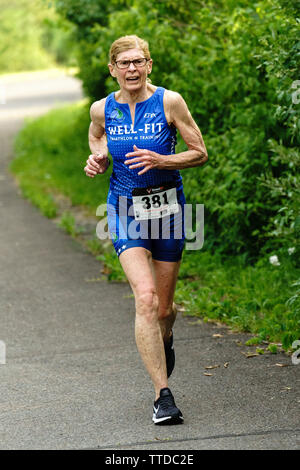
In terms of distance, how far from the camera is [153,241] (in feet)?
19.1

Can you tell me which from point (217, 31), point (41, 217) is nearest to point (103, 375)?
point (217, 31)

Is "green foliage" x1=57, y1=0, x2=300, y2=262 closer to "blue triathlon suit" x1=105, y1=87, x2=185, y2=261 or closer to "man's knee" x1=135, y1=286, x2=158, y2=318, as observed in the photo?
"blue triathlon suit" x1=105, y1=87, x2=185, y2=261

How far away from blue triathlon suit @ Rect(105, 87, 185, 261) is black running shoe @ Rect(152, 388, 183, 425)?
2.94 feet

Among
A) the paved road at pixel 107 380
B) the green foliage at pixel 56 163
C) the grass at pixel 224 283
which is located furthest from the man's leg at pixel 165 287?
the green foliage at pixel 56 163

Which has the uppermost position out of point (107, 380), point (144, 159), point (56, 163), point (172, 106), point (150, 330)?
point (172, 106)

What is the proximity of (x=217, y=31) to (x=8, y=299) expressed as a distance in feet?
11.3

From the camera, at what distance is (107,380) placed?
253 inches

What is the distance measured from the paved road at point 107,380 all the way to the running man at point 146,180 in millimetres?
380

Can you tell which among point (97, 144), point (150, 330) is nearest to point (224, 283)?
point (97, 144)

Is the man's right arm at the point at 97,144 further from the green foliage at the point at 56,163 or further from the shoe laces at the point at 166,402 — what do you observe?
the green foliage at the point at 56,163

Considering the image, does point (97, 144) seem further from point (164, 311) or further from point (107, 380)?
point (107, 380)

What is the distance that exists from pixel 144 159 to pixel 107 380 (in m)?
1.73

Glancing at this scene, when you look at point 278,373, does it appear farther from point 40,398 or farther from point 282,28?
point 282,28

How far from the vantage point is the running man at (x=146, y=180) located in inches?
217
